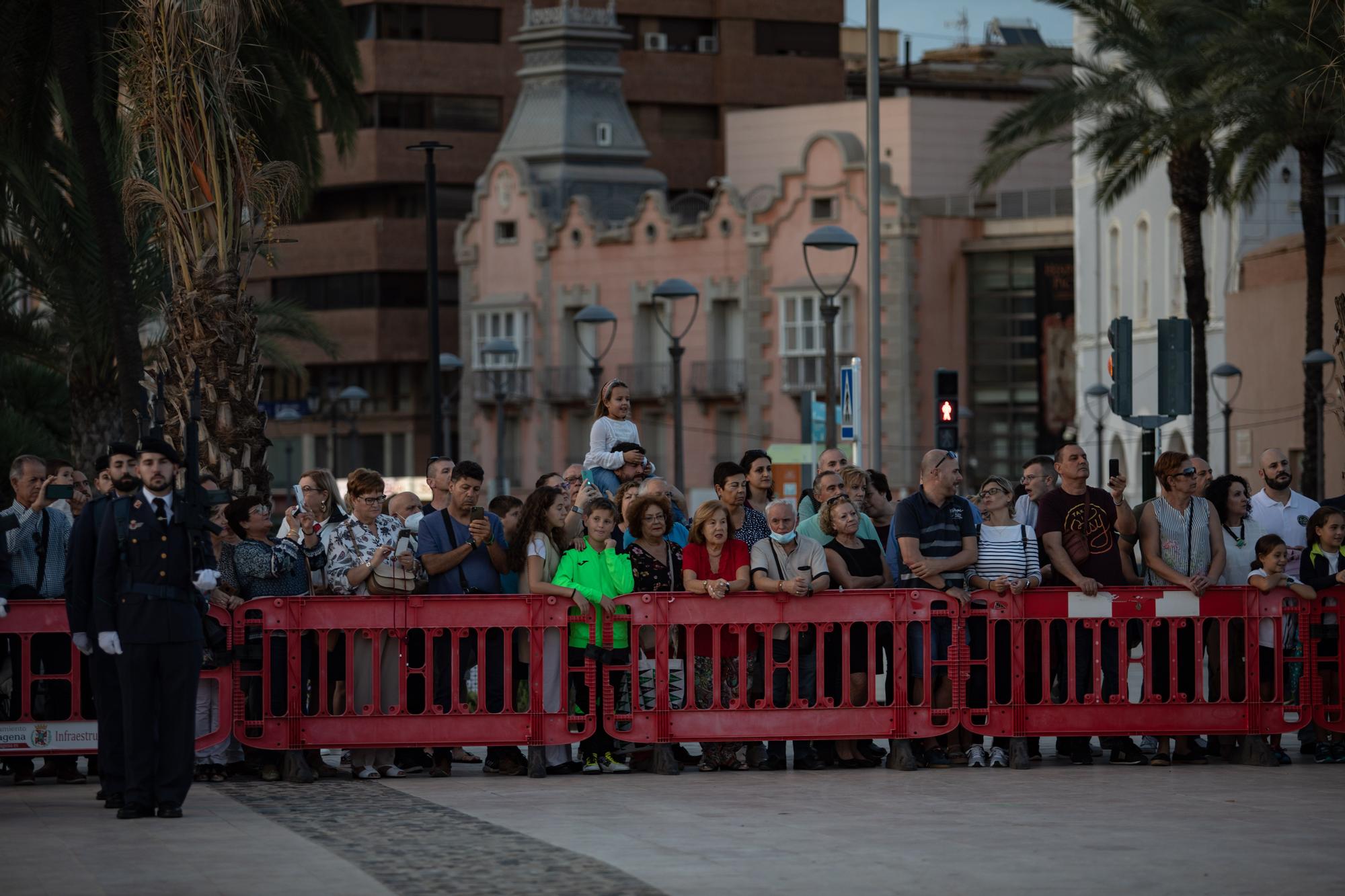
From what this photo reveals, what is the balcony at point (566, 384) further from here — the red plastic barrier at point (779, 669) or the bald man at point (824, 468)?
the red plastic barrier at point (779, 669)

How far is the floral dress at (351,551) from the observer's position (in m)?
14.5

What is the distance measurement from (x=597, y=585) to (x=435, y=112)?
214 feet

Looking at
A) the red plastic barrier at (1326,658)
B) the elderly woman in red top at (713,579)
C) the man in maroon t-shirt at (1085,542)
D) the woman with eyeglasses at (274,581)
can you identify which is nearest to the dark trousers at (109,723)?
the woman with eyeglasses at (274,581)

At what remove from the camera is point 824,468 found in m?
15.9

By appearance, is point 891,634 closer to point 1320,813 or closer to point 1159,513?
point 1159,513

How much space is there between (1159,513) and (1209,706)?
1.21 m

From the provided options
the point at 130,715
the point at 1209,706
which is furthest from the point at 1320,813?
the point at 130,715

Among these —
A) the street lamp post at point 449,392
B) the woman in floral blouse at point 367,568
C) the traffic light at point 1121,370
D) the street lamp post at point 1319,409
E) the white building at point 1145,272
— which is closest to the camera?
the woman in floral blouse at point 367,568

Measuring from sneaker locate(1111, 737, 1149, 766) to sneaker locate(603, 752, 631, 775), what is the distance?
294cm

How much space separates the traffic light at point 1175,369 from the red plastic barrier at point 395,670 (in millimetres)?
6739

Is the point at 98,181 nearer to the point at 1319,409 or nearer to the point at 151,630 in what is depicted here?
the point at 151,630

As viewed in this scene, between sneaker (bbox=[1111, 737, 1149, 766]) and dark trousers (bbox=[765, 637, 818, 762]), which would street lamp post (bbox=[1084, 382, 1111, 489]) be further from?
dark trousers (bbox=[765, 637, 818, 762])

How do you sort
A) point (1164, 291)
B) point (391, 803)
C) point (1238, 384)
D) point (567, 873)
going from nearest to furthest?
point (567, 873), point (391, 803), point (1238, 384), point (1164, 291)

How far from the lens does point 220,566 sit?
46.4 ft
